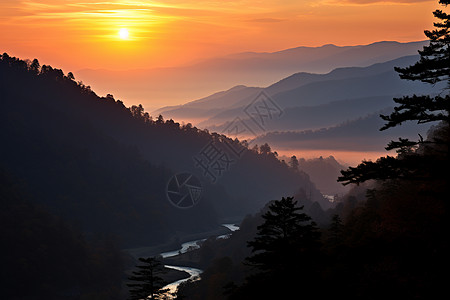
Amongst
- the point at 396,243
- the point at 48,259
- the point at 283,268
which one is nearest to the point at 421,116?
the point at 396,243

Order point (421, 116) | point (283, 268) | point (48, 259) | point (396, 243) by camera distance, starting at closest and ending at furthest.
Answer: point (421, 116)
point (396, 243)
point (283, 268)
point (48, 259)

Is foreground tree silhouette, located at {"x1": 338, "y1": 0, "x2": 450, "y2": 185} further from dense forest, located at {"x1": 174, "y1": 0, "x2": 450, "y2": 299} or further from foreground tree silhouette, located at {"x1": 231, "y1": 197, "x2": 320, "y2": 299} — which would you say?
foreground tree silhouette, located at {"x1": 231, "y1": 197, "x2": 320, "y2": 299}

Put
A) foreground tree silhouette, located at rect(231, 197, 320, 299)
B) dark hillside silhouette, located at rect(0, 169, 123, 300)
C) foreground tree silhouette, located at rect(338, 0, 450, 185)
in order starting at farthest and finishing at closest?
dark hillside silhouette, located at rect(0, 169, 123, 300), foreground tree silhouette, located at rect(231, 197, 320, 299), foreground tree silhouette, located at rect(338, 0, 450, 185)

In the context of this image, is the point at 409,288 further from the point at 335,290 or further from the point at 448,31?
the point at 448,31

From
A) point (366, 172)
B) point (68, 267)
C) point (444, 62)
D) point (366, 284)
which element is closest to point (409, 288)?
point (366, 284)

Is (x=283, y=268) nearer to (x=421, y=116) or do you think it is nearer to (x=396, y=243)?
(x=396, y=243)

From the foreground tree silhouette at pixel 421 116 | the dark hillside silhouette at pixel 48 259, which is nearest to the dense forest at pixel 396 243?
the foreground tree silhouette at pixel 421 116

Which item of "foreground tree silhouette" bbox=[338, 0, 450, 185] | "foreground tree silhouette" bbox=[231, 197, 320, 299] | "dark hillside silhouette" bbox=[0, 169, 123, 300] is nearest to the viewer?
"foreground tree silhouette" bbox=[338, 0, 450, 185]

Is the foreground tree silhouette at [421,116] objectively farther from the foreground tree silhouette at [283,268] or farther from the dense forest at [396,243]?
the foreground tree silhouette at [283,268]

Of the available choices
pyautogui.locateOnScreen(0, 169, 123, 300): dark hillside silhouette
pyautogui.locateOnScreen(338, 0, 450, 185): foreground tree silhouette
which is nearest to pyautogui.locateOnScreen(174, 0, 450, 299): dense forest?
pyautogui.locateOnScreen(338, 0, 450, 185): foreground tree silhouette

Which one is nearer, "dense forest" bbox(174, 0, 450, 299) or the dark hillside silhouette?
"dense forest" bbox(174, 0, 450, 299)

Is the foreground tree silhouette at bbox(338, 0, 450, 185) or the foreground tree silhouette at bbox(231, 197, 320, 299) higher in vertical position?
the foreground tree silhouette at bbox(338, 0, 450, 185)
